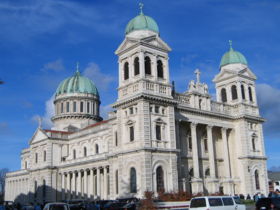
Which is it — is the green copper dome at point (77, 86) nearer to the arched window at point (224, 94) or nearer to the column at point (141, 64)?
the arched window at point (224, 94)

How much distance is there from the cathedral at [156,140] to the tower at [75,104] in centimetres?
811

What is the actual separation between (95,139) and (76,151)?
6.63 m

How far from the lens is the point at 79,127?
83.3 meters

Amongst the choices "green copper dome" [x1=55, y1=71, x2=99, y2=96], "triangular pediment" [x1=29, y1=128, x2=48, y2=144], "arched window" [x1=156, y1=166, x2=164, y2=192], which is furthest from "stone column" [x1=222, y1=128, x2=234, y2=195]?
"green copper dome" [x1=55, y1=71, x2=99, y2=96]

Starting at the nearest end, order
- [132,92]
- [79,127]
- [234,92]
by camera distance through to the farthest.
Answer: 1. [132,92]
2. [234,92]
3. [79,127]

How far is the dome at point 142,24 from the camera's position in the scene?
51312mm

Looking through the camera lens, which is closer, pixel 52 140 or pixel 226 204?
pixel 226 204

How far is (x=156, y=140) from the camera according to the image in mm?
47438

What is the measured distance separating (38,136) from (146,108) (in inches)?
1427

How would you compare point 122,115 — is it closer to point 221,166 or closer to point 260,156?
point 221,166

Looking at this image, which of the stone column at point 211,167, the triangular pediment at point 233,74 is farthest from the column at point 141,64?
the triangular pediment at point 233,74

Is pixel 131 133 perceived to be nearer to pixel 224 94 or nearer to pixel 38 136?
pixel 224 94

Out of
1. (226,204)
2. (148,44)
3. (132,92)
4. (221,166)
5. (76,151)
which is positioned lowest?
(226,204)

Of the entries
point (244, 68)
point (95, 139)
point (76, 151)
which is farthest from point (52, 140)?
point (244, 68)
